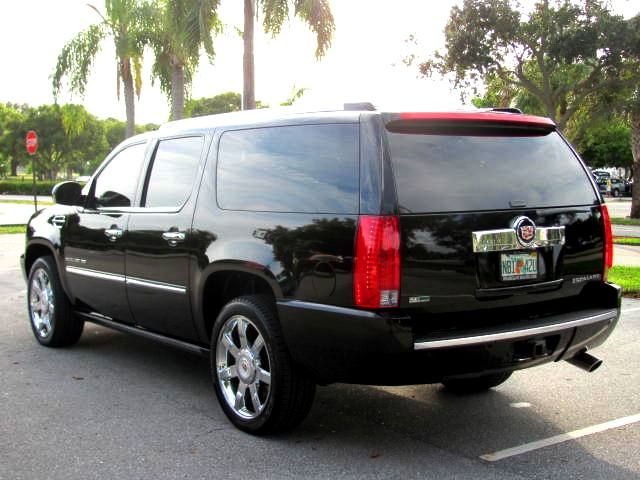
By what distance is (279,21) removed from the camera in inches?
625

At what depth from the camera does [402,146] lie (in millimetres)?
3814

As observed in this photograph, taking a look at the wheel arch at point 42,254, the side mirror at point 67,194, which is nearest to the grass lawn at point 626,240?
the wheel arch at point 42,254

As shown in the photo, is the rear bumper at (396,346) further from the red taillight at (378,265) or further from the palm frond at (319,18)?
the palm frond at (319,18)

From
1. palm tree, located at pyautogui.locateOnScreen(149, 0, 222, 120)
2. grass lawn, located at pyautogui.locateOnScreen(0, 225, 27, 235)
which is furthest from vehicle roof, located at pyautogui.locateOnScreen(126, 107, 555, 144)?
grass lawn, located at pyautogui.locateOnScreen(0, 225, 27, 235)

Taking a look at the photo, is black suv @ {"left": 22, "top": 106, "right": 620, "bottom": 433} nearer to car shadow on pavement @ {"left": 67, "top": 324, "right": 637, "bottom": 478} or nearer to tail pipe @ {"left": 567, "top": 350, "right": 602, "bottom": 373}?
tail pipe @ {"left": 567, "top": 350, "right": 602, "bottom": 373}

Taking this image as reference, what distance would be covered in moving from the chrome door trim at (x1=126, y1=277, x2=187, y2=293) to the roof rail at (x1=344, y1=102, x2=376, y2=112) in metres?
1.60

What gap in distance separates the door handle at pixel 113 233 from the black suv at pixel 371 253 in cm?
41

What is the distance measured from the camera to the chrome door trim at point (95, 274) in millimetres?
5414

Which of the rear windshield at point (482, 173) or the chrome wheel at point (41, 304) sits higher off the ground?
the rear windshield at point (482, 173)

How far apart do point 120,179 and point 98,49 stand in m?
20.0

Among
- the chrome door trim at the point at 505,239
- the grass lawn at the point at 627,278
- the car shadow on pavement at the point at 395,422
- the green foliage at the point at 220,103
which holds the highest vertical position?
the green foliage at the point at 220,103

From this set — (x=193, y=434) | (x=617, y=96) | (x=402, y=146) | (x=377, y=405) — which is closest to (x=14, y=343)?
(x=193, y=434)

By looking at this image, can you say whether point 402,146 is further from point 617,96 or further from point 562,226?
point 617,96

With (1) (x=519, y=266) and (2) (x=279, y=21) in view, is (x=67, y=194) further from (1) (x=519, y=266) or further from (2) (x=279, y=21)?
(2) (x=279, y=21)
